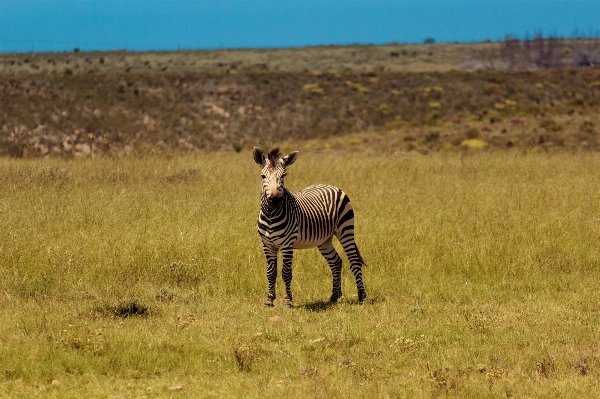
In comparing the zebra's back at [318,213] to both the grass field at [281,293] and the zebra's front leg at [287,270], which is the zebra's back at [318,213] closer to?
the zebra's front leg at [287,270]

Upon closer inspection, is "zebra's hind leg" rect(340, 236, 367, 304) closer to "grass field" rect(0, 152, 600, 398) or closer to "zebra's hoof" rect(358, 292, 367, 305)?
"zebra's hoof" rect(358, 292, 367, 305)

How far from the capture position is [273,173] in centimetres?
949

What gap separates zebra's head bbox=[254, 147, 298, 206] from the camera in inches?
370

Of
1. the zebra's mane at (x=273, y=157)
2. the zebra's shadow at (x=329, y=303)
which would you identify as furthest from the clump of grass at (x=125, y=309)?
the zebra's mane at (x=273, y=157)

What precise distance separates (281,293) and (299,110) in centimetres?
4369

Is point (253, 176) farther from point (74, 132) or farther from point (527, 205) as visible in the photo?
point (74, 132)

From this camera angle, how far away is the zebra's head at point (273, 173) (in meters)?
9.39

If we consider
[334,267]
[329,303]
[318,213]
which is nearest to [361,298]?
[329,303]

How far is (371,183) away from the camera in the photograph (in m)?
20.2

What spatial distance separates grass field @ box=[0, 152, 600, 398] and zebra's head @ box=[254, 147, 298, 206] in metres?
1.48

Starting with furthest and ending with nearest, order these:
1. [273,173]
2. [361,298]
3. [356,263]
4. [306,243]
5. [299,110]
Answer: [299,110] < [356,263] < [361,298] < [306,243] < [273,173]

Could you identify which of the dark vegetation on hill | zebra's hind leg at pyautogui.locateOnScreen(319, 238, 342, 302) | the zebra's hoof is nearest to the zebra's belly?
zebra's hind leg at pyautogui.locateOnScreen(319, 238, 342, 302)

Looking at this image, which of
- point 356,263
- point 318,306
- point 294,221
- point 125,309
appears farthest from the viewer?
point 356,263

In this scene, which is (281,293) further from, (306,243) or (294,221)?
(294,221)
